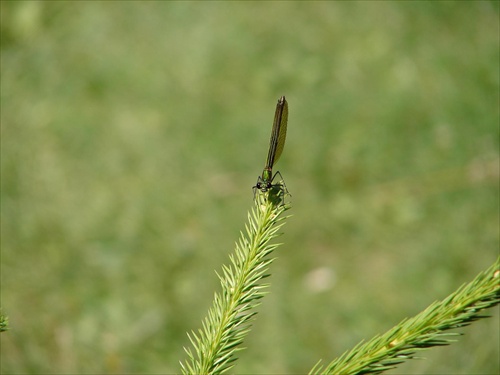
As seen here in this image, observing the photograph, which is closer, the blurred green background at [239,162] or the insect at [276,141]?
the insect at [276,141]

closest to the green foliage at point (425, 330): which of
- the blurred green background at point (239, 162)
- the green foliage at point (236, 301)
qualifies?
the green foliage at point (236, 301)

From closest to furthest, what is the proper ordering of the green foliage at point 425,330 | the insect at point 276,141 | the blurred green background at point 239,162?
1. the green foliage at point 425,330
2. the insect at point 276,141
3. the blurred green background at point 239,162

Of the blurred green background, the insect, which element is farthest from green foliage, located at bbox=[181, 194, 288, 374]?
the blurred green background

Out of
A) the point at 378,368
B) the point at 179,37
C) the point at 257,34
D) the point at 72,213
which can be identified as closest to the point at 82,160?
the point at 72,213

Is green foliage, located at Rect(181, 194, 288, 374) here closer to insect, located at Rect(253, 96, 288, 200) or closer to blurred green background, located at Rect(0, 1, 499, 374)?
insect, located at Rect(253, 96, 288, 200)

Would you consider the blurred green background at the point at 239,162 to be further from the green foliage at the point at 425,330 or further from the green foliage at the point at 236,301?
the green foliage at the point at 425,330

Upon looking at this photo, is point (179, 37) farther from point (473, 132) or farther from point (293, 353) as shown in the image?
point (293, 353)

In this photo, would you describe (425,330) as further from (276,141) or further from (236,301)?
(276,141)

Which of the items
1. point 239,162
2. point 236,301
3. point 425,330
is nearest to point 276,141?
point 236,301

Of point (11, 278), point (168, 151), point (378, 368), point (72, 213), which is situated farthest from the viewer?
point (168, 151)

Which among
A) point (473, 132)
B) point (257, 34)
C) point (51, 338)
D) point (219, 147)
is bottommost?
point (51, 338)
